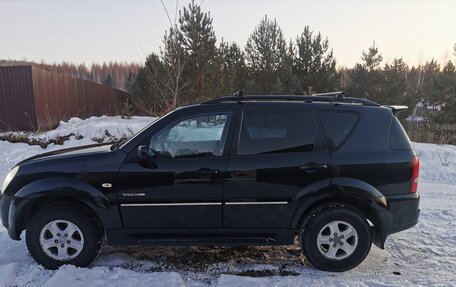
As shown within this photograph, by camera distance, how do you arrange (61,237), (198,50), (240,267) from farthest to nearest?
(198,50)
(240,267)
(61,237)

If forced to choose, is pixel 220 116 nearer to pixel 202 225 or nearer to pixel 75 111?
pixel 202 225

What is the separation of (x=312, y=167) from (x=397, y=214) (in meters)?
1.05

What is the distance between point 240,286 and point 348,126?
6.61 feet

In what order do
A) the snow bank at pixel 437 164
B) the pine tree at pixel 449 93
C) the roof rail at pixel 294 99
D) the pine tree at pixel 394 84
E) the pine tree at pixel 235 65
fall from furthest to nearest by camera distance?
1. the pine tree at pixel 394 84
2. the pine tree at pixel 235 65
3. the pine tree at pixel 449 93
4. the snow bank at pixel 437 164
5. the roof rail at pixel 294 99

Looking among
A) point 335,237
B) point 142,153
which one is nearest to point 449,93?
point 335,237

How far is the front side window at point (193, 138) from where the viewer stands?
3748 millimetres

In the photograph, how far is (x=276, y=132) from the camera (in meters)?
3.79

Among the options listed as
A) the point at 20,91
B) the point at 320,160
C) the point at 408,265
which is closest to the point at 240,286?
the point at 320,160

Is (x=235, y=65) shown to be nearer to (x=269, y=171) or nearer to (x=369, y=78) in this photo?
(x=369, y=78)

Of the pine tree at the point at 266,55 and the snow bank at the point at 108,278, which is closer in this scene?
the snow bank at the point at 108,278

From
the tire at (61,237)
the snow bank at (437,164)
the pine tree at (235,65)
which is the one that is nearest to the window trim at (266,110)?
the tire at (61,237)

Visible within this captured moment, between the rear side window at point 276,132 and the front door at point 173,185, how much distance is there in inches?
9.7

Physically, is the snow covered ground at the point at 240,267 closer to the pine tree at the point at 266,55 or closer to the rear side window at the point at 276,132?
the rear side window at the point at 276,132

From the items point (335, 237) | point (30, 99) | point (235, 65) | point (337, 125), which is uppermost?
point (235, 65)
